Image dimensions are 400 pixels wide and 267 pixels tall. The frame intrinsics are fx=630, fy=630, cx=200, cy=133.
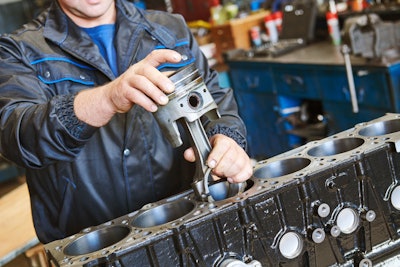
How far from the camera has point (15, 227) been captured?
9.53ft

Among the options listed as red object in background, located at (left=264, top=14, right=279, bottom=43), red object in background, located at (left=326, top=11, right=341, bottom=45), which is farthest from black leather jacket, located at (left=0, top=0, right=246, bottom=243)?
red object in background, located at (left=264, top=14, right=279, bottom=43)

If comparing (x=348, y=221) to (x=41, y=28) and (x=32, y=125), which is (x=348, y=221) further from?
(x=41, y=28)

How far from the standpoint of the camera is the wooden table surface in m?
2.66

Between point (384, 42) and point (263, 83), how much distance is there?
1319 mm

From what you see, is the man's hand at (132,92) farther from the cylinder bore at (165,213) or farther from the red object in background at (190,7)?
→ the red object in background at (190,7)

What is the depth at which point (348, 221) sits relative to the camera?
137 cm

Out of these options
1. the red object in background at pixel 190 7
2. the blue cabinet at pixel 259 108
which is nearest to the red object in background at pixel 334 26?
the blue cabinet at pixel 259 108

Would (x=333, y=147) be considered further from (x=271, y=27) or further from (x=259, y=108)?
(x=271, y=27)

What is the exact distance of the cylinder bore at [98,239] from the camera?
1.37 meters

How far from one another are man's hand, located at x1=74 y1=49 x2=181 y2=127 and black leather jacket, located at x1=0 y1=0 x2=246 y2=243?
327 millimetres

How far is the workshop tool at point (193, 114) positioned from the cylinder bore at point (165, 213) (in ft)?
0.17

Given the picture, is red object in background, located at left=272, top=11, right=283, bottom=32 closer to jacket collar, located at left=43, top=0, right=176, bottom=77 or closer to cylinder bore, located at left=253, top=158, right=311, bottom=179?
jacket collar, located at left=43, top=0, right=176, bottom=77

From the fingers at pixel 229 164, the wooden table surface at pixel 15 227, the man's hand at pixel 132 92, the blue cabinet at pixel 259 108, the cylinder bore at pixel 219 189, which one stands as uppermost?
the man's hand at pixel 132 92

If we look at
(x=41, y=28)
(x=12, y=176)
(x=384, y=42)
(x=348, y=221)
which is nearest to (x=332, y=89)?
(x=384, y=42)
